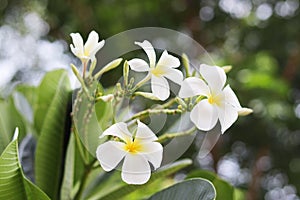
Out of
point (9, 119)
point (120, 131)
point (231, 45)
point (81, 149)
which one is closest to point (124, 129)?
point (120, 131)

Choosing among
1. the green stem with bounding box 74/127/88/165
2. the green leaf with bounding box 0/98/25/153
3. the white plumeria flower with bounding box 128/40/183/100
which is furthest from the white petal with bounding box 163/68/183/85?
the green leaf with bounding box 0/98/25/153

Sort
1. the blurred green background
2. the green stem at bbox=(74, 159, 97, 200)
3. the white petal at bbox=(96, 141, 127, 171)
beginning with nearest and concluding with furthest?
1. the white petal at bbox=(96, 141, 127, 171)
2. the green stem at bbox=(74, 159, 97, 200)
3. the blurred green background

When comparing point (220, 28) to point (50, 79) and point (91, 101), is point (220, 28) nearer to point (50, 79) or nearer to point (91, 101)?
point (50, 79)

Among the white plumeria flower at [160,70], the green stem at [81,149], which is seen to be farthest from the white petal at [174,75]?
the green stem at [81,149]

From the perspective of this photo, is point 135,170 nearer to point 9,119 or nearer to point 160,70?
point 160,70

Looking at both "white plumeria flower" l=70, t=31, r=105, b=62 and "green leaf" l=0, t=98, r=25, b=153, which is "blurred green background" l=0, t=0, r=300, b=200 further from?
"white plumeria flower" l=70, t=31, r=105, b=62

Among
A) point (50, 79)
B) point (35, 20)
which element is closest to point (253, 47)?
point (35, 20)
